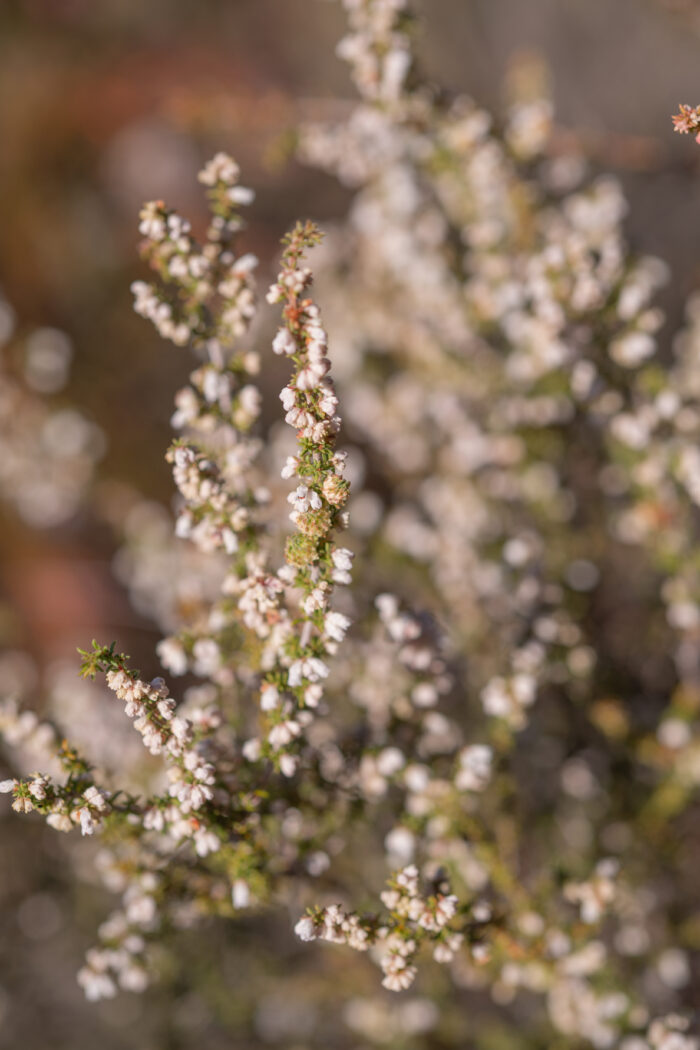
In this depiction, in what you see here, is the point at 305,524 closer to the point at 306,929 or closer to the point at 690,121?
the point at 306,929

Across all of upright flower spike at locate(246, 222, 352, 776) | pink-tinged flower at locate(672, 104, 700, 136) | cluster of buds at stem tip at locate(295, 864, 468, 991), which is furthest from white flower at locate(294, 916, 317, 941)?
pink-tinged flower at locate(672, 104, 700, 136)

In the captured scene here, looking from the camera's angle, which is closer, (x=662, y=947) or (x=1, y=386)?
(x=662, y=947)

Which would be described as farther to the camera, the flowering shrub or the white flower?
the flowering shrub

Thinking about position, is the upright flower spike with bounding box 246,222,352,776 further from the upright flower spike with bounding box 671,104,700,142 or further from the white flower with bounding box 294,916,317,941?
the upright flower spike with bounding box 671,104,700,142

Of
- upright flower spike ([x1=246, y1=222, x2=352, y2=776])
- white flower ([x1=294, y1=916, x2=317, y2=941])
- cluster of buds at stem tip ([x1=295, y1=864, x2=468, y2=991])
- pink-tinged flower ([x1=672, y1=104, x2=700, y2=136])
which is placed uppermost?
pink-tinged flower ([x1=672, y1=104, x2=700, y2=136])

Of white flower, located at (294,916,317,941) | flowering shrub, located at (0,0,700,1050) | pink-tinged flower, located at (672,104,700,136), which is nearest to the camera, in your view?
pink-tinged flower, located at (672,104,700,136)

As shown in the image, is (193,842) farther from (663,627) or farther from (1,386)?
(1,386)

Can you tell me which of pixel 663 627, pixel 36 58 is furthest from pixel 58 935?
pixel 36 58

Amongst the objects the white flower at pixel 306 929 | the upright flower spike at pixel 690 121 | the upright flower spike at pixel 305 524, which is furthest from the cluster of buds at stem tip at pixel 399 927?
the upright flower spike at pixel 690 121

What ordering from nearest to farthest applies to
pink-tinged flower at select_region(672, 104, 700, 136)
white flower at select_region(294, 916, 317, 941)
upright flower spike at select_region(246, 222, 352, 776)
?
pink-tinged flower at select_region(672, 104, 700, 136) < upright flower spike at select_region(246, 222, 352, 776) < white flower at select_region(294, 916, 317, 941)
